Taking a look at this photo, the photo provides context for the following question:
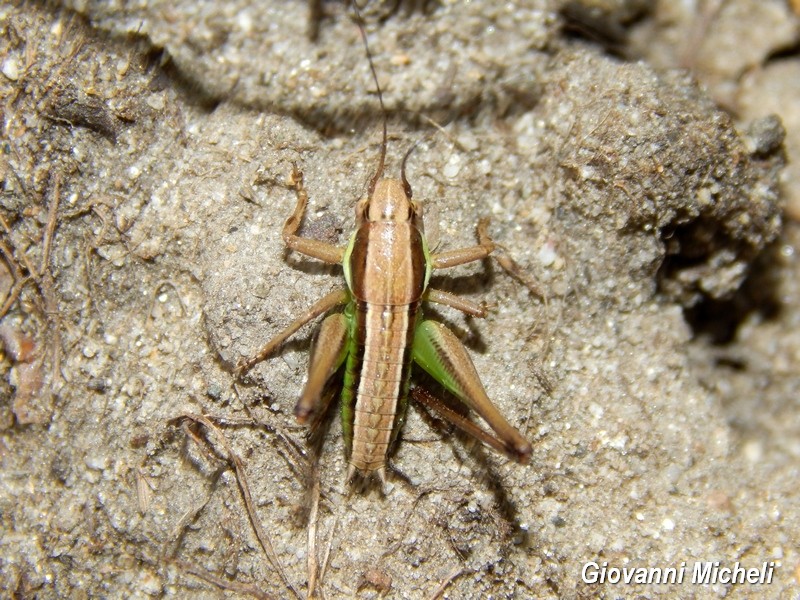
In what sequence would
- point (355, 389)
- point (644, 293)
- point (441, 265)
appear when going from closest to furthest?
point (355, 389), point (441, 265), point (644, 293)

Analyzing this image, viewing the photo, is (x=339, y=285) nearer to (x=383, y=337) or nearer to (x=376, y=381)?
(x=383, y=337)

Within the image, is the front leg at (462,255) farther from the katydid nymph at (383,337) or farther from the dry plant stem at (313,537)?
the dry plant stem at (313,537)

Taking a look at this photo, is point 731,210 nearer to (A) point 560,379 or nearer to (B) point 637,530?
(A) point 560,379

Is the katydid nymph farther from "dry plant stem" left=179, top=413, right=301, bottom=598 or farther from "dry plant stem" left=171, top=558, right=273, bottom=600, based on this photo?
"dry plant stem" left=171, top=558, right=273, bottom=600

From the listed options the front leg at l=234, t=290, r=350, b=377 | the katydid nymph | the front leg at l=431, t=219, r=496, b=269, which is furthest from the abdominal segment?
the front leg at l=431, t=219, r=496, b=269

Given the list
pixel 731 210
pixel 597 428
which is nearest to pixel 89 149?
pixel 597 428

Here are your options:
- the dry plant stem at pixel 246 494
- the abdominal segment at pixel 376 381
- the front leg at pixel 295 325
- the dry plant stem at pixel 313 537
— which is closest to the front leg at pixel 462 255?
the abdominal segment at pixel 376 381
